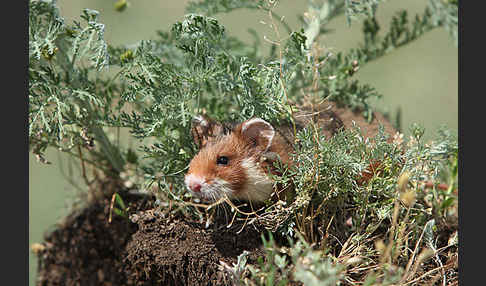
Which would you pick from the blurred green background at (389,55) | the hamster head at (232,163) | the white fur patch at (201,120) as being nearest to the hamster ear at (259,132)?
the hamster head at (232,163)

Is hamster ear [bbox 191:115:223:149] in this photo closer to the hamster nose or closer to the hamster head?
the hamster head

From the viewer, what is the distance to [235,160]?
5.29 feet

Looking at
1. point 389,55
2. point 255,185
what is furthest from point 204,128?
point 389,55

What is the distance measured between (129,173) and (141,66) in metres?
0.44

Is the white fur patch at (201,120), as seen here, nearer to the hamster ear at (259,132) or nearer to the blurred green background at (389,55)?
the hamster ear at (259,132)

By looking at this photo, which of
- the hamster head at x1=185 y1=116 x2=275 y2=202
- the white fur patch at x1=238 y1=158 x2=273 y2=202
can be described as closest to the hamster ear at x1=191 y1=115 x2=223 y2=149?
the hamster head at x1=185 y1=116 x2=275 y2=202

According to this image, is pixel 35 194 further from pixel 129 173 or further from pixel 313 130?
pixel 313 130

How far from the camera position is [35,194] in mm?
3205

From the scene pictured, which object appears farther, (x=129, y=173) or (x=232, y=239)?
(x=129, y=173)

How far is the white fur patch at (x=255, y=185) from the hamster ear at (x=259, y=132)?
0.06 meters

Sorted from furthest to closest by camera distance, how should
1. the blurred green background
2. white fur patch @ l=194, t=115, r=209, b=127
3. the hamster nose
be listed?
the blurred green background < white fur patch @ l=194, t=115, r=209, b=127 < the hamster nose

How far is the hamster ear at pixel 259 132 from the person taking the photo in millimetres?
1590

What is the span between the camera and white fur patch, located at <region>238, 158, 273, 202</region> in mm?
1603

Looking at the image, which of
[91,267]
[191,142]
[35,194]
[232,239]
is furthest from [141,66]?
[35,194]
